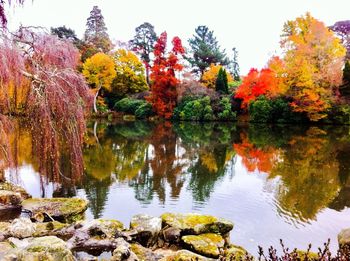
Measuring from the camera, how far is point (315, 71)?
2688 centimetres

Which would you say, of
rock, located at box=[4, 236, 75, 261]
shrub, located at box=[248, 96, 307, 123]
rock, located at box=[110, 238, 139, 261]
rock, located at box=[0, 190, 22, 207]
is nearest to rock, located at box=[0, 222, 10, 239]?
rock, located at box=[4, 236, 75, 261]

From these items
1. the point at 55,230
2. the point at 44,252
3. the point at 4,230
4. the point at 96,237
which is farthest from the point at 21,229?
the point at 44,252

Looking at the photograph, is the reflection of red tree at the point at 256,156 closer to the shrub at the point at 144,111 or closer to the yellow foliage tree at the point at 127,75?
the shrub at the point at 144,111

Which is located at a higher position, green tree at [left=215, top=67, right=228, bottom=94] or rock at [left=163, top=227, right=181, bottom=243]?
green tree at [left=215, top=67, right=228, bottom=94]

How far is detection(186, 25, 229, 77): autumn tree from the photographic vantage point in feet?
154

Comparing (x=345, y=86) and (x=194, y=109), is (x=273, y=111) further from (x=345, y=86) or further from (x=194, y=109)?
(x=194, y=109)

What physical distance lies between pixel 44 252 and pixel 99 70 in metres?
34.0

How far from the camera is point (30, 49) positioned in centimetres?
617

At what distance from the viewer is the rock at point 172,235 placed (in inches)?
237

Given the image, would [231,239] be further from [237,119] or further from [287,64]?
[237,119]

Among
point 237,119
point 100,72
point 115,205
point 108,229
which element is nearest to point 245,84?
point 237,119

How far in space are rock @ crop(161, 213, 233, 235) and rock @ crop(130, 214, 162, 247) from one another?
275 millimetres

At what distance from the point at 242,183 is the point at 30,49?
7.03 metres

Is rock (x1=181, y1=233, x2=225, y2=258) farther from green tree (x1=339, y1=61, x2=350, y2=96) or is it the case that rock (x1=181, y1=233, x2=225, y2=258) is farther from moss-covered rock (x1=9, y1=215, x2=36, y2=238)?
green tree (x1=339, y1=61, x2=350, y2=96)
